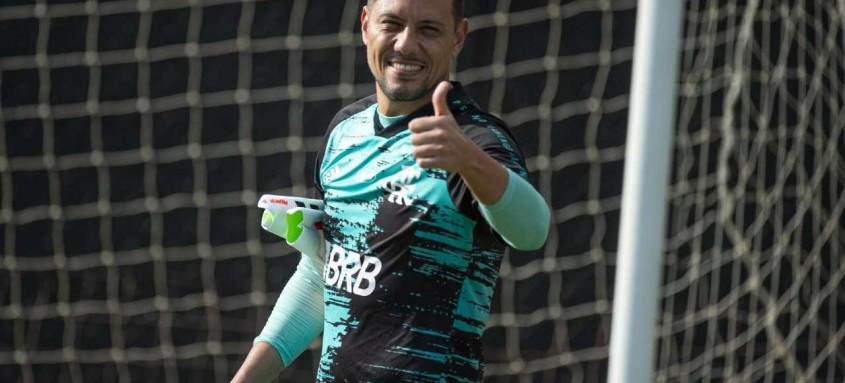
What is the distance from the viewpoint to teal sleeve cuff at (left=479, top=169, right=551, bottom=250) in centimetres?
184

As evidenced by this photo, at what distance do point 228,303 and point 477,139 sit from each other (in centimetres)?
287

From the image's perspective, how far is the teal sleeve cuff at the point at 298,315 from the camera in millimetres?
2342

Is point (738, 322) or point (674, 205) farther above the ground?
point (674, 205)

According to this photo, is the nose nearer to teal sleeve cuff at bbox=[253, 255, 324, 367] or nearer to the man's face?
the man's face

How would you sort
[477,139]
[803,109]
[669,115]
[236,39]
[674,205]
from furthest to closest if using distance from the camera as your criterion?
1. [236,39]
2. [674,205]
3. [803,109]
4. [477,139]
5. [669,115]

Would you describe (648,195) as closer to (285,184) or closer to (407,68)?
(407,68)

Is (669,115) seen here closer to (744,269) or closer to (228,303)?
(744,269)

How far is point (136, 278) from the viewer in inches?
188

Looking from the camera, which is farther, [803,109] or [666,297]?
[666,297]

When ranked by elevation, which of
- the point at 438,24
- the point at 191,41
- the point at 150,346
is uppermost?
the point at 191,41

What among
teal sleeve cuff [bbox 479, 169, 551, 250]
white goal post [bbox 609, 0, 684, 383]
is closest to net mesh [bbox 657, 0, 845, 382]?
teal sleeve cuff [bbox 479, 169, 551, 250]

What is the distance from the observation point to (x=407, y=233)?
2.06m

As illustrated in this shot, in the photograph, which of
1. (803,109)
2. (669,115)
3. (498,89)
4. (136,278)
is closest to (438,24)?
(669,115)

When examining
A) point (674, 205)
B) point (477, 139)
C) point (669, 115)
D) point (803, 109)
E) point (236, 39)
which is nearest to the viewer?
point (669, 115)
